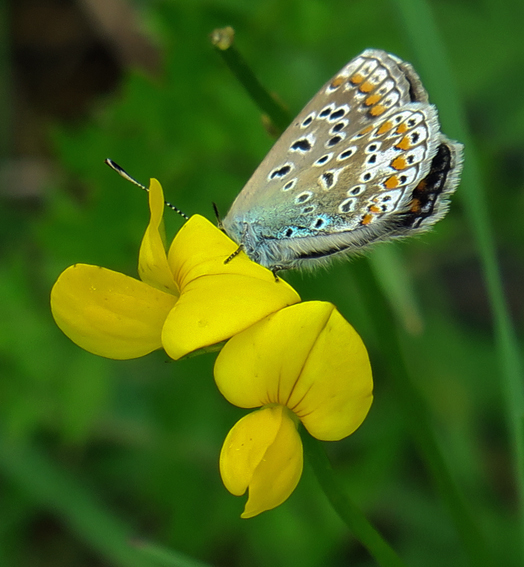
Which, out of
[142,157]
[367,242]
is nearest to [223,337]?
[367,242]

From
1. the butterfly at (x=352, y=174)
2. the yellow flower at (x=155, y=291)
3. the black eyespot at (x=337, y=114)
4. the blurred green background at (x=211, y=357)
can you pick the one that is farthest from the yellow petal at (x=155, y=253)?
the blurred green background at (x=211, y=357)

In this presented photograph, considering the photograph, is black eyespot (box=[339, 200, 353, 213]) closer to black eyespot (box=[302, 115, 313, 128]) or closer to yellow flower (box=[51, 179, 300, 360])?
black eyespot (box=[302, 115, 313, 128])

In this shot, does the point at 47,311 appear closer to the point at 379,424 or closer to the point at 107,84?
the point at 379,424

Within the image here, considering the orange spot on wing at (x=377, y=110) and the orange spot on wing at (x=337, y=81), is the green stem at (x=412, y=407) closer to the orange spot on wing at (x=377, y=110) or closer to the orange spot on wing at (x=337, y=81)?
the orange spot on wing at (x=377, y=110)

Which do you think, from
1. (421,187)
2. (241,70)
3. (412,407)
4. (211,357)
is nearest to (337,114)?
(421,187)

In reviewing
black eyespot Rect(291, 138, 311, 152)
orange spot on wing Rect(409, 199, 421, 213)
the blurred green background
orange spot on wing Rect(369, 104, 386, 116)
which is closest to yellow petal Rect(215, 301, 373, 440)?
orange spot on wing Rect(409, 199, 421, 213)

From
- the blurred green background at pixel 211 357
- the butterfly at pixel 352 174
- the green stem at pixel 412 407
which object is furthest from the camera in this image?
the blurred green background at pixel 211 357
